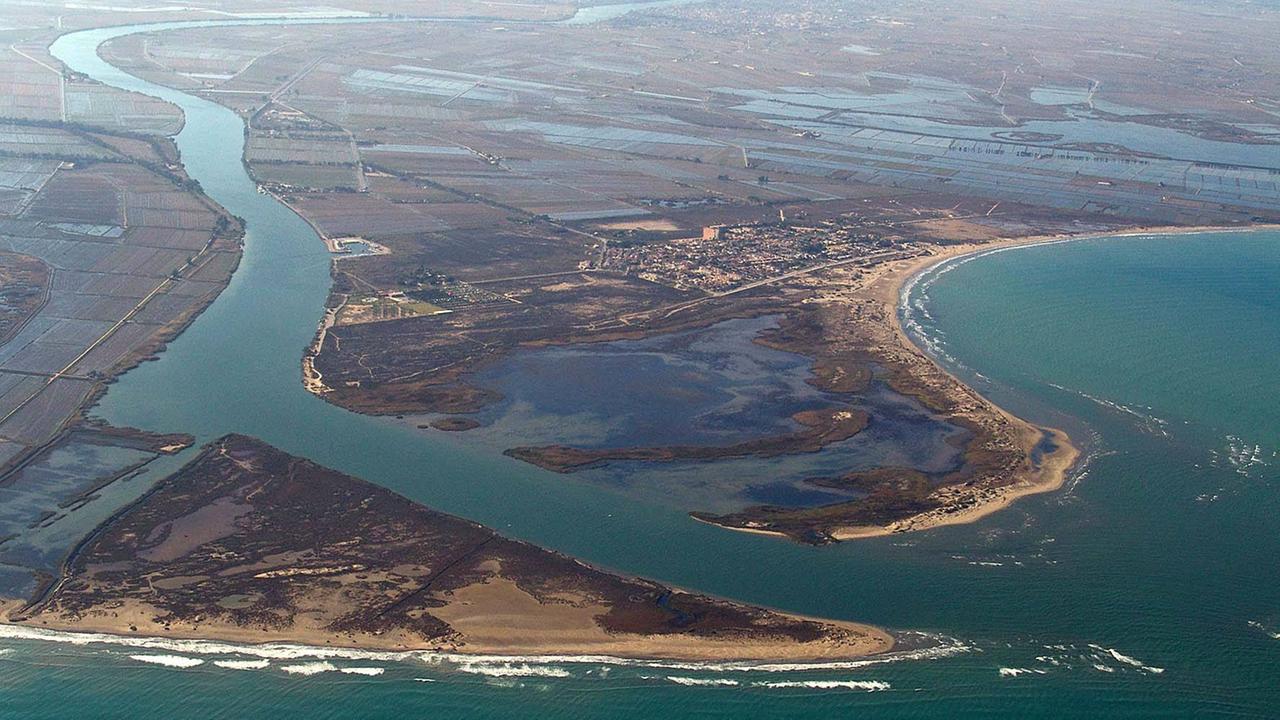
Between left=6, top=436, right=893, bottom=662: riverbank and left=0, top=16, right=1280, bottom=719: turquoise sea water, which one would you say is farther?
left=6, top=436, right=893, bottom=662: riverbank

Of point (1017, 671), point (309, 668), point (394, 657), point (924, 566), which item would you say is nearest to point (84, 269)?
point (309, 668)

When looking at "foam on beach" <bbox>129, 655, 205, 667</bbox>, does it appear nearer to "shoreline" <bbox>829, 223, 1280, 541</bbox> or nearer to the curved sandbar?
the curved sandbar

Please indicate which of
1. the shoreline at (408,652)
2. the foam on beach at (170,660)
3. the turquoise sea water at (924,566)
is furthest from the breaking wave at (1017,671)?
the foam on beach at (170,660)

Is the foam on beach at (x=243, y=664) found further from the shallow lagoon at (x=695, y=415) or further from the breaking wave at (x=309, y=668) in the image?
the shallow lagoon at (x=695, y=415)

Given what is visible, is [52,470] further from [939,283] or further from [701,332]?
→ [939,283]

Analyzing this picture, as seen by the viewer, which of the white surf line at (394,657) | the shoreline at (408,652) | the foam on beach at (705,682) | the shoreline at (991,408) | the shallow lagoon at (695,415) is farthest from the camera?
the shallow lagoon at (695,415)

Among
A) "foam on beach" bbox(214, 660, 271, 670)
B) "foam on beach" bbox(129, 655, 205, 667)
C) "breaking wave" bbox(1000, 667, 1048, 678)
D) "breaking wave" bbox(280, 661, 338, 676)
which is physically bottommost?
"foam on beach" bbox(129, 655, 205, 667)

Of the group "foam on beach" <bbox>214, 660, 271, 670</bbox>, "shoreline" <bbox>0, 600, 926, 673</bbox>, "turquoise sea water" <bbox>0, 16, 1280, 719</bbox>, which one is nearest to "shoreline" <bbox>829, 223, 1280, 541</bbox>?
"turquoise sea water" <bbox>0, 16, 1280, 719</bbox>
